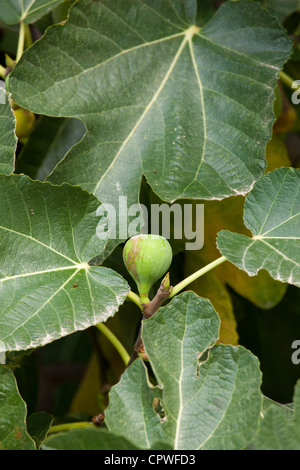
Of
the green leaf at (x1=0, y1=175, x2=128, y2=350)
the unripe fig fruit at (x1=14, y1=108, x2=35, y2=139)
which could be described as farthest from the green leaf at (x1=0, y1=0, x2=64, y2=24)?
the green leaf at (x1=0, y1=175, x2=128, y2=350)

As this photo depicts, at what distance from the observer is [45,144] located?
873 mm

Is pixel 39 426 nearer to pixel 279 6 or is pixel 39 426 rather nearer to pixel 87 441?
pixel 87 441

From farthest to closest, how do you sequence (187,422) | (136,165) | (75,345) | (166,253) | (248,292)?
(75,345) → (248,292) → (136,165) → (166,253) → (187,422)

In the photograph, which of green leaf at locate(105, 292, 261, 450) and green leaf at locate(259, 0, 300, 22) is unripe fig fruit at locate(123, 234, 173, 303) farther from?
green leaf at locate(259, 0, 300, 22)

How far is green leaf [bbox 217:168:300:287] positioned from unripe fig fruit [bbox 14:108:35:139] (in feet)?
1.22

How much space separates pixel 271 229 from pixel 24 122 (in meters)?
0.42

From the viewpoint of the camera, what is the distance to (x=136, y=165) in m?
0.76

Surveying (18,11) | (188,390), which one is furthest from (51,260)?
(18,11)

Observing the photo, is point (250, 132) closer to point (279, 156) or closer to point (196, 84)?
point (196, 84)

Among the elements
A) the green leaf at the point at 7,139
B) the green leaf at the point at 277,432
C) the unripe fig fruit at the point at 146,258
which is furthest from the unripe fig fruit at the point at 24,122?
the green leaf at the point at 277,432

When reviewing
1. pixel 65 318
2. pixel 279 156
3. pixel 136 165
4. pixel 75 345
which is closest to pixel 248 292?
pixel 279 156

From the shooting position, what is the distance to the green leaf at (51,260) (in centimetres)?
61

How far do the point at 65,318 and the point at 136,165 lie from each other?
255 millimetres

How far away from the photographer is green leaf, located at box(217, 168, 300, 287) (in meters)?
0.64
